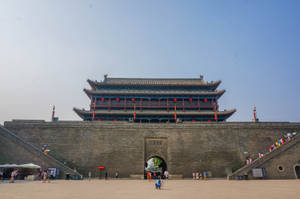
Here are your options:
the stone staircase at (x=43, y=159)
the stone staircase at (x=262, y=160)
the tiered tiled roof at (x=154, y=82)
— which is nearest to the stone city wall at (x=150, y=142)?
the stone staircase at (x=43, y=159)

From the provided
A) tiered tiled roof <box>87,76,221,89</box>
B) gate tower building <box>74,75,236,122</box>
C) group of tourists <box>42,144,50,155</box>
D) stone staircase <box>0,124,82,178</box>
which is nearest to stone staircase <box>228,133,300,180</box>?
gate tower building <box>74,75,236,122</box>

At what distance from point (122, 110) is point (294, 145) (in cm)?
2088

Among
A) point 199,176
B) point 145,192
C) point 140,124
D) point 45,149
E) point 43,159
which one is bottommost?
point 199,176

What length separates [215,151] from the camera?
2336 centimetres

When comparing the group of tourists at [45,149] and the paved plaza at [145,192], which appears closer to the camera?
the paved plaza at [145,192]

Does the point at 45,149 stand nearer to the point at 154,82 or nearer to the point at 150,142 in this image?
the point at 150,142

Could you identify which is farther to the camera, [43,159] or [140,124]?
[140,124]

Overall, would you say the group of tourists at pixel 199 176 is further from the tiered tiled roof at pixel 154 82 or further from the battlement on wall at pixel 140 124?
the tiered tiled roof at pixel 154 82

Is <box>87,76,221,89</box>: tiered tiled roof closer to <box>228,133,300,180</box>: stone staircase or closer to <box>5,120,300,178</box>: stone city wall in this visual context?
<box>5,120,300,178</box>: stone city wall

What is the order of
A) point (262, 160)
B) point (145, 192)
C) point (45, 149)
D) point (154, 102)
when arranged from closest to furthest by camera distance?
point (145, 192) → point (262, 160) → point (45, 149) → point (154, 102)

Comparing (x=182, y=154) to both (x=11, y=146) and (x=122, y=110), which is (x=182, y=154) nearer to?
(x=122, y=110)

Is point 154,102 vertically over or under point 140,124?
over

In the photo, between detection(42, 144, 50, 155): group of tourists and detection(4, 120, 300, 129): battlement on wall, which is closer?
detection(42, 144, 50, 155): group of tourists

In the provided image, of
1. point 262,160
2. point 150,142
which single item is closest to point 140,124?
point 150,142
